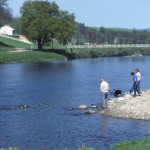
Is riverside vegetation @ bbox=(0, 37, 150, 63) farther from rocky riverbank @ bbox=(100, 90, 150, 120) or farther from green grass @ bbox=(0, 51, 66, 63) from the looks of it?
rocky riverbank @ bbox=(100, 90, 150, 120)

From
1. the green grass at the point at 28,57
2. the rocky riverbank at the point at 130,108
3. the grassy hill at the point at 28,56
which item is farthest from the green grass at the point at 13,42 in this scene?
the rocky riverbank at the point at 130,108

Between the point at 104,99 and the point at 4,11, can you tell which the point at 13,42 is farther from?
the point at 104,99

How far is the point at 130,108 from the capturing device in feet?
129

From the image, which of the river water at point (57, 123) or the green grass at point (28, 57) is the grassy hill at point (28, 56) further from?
the river water at point (57, 123)

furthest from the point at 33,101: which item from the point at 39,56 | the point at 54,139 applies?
the point at 39,56

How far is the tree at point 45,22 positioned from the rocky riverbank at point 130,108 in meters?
86.8

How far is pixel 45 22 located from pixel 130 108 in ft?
303

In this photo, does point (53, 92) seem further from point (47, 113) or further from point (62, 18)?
point (62, 18)

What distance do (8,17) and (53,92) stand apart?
103 meters

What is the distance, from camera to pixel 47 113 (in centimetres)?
4125

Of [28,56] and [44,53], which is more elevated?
[44,53]

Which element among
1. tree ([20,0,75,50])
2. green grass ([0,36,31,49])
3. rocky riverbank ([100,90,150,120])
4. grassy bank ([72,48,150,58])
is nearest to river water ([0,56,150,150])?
rocky riverbank ([100,90,150,120])

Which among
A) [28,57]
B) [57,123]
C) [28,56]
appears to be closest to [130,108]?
[57,123]

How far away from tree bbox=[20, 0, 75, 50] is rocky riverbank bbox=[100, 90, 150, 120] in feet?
285
